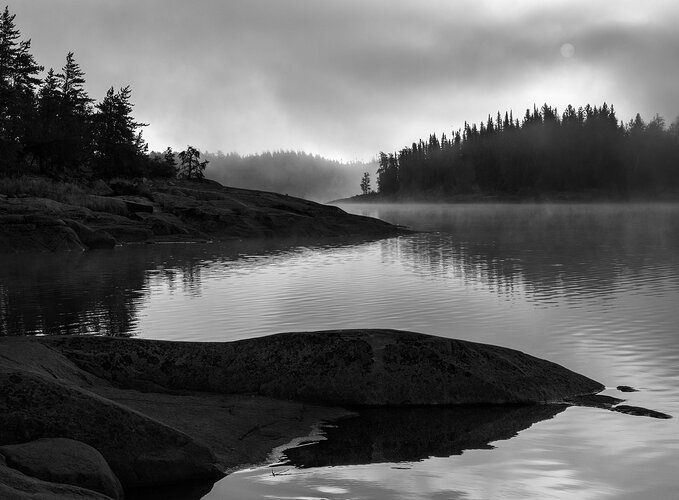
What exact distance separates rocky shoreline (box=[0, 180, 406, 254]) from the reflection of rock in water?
44.0 metres

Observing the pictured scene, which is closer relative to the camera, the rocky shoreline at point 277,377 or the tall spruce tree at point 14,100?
the rocky shoreline at point 277,377

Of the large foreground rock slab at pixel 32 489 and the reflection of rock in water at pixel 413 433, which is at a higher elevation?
the large foreground rock slab at pixel 32 489

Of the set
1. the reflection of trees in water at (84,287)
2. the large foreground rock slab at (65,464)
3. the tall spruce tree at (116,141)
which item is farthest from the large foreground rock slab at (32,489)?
the tall spruce tree at (116,141)

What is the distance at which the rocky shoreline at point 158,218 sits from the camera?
170ft

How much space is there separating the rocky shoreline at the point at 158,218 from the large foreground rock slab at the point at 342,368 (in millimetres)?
40790

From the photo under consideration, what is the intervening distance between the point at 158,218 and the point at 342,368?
54836 mm

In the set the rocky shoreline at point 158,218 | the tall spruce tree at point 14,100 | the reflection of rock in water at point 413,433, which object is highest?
the tall spruce tree at point 14,100

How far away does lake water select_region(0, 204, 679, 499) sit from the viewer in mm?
8680

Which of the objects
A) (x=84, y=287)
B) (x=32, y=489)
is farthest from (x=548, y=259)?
(x=32, y=489)

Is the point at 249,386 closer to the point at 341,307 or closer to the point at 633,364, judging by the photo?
the point at 633,364

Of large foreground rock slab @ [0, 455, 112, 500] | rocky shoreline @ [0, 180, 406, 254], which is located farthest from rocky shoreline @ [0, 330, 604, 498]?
rocky shoreline @ [0, 180, 406, 254]

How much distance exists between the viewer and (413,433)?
10469 mm

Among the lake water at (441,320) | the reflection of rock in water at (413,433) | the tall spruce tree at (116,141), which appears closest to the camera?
the lake water at (441,320)

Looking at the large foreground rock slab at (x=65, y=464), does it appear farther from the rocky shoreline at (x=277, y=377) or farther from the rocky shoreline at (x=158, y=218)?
the rocky shoreline at (x=158, y=218)
